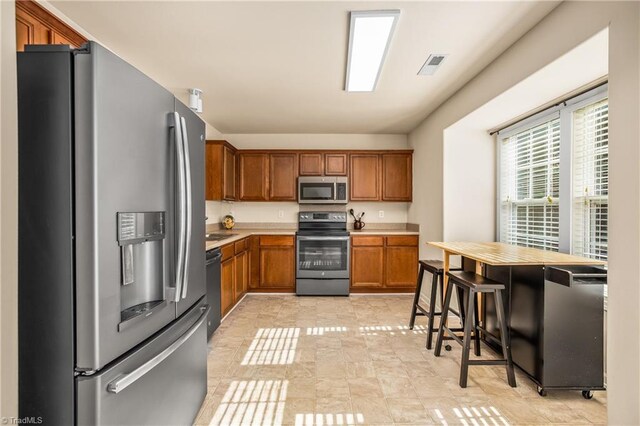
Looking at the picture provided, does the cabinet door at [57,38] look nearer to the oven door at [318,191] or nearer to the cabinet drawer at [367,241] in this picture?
the oven door at [318,191]

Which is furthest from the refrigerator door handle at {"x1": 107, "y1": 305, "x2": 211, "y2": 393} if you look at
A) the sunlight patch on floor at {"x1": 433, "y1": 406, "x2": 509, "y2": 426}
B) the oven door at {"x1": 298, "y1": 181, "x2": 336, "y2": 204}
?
the oven door at {"x1": 298, "y1": 181, "x2": 336, "y2": 204}

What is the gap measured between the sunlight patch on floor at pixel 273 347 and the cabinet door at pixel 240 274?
2.90 feet

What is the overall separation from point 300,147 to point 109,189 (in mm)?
4409

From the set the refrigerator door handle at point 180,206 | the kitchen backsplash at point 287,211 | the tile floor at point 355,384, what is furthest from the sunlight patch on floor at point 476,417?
the kitchen backsplash at point 287,211

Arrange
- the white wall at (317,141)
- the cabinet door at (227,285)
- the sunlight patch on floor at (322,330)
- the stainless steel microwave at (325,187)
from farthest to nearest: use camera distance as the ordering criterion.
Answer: the white wall at (317,141) → the stainless steel microwave at (325,187) → the cabinet door at (227,285) → the sunlight patch on floor at (322,330)

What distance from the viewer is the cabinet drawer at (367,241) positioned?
486 cm

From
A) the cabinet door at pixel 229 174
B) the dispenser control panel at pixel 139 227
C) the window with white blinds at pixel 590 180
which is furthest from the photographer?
the cabinet door at pixel 229 174

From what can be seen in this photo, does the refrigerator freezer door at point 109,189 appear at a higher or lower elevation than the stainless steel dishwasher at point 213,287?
higher

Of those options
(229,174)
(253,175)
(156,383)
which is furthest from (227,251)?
(156,383)

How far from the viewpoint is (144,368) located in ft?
4.12

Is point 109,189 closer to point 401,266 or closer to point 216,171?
point 216,171

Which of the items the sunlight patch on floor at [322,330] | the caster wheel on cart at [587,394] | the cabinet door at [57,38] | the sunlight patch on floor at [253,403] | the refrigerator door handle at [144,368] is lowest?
the sunlight patch on floor at [322,330]

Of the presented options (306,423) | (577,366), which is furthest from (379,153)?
(306,423)

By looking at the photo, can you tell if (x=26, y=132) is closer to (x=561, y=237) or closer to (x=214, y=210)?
(x=561, y=237)
